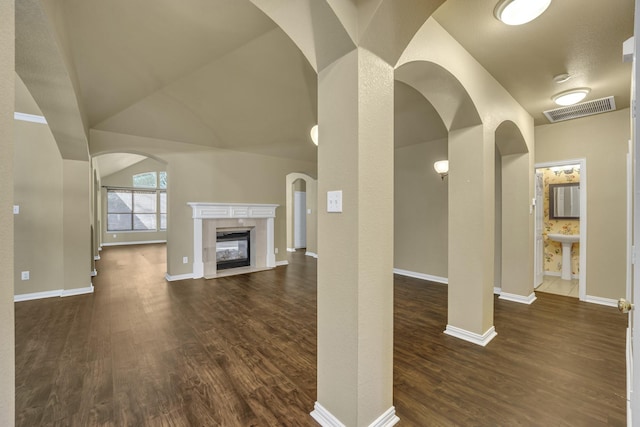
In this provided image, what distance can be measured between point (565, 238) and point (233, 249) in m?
6.32

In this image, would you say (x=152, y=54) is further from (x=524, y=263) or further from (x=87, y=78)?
(x=524, y=263)

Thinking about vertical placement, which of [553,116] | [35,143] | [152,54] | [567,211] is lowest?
[567,211]

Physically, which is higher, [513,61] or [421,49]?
[513,61]

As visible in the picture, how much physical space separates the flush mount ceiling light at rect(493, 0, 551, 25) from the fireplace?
17.4 ft

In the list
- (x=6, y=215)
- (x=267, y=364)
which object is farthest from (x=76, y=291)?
(x=6, y=215)

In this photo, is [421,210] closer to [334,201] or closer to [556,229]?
[556,229]

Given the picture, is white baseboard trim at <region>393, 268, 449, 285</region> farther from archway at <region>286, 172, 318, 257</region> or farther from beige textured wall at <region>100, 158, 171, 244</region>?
beige textured wall at <region>100, 158, 171, 244</region>

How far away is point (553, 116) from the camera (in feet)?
12.7

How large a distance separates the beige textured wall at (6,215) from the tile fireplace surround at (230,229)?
15.0 feet

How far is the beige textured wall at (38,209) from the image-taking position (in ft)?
13.0

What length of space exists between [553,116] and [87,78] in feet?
19.2

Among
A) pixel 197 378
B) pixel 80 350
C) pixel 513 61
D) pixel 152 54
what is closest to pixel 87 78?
pixel 152 54

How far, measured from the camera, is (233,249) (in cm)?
601

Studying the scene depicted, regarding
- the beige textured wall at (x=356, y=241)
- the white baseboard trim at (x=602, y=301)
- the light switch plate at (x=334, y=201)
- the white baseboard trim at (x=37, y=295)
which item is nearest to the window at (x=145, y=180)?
the white baseboard trim at (x=37, y=295)
